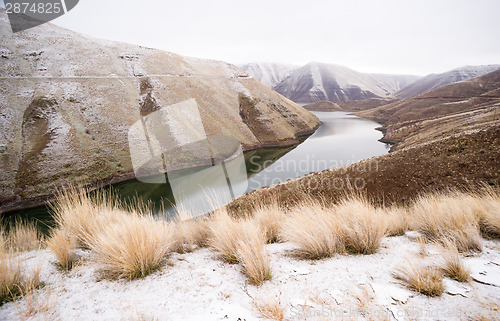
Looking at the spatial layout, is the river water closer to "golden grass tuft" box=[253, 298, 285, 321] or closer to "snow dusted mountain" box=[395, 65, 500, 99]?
"golden grass tuft" box=[253, 298, 285, 321]

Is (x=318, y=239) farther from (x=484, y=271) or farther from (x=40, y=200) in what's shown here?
(x=40, y=200)

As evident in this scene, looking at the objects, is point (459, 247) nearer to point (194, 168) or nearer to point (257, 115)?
point (194, 168)

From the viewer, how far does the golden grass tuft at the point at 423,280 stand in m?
Result: 1.59

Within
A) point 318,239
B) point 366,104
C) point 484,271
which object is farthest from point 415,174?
point 366,104

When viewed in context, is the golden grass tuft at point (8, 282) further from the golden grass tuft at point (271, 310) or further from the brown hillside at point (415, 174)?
the brown hillside at point (415, 174)

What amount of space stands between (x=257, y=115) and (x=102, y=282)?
4876cm

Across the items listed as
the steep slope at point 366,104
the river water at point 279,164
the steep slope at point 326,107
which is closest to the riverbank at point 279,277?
the river water at point 279,164

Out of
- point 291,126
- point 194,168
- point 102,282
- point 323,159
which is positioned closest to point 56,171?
A: point 194,168

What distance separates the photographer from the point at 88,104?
30312 millimetres

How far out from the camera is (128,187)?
23.3m

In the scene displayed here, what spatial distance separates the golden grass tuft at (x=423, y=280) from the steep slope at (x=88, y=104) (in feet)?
96.9

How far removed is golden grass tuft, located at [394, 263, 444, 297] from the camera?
1588mm

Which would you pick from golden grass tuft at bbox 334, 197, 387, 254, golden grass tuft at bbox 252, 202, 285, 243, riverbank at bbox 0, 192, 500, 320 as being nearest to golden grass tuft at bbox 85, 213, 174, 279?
riverbank at bbox 0, 192, 500, 320

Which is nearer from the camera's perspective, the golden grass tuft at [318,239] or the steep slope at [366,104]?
the golden grass tuft at [318,239]
